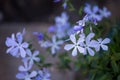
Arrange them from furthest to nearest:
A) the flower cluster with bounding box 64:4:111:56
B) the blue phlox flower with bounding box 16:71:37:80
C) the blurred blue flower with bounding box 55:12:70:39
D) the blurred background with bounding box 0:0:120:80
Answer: the blurred background with bounding box 0:0:120:80
the blurred blue flower with bounding box 55:12:70:39
the blue phlox flower with bounding box 16:71:37:80
the flower cluster with bounding box 64:4:111:56

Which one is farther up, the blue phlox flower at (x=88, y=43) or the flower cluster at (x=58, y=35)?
the flower cluster at (x=58, y=35)

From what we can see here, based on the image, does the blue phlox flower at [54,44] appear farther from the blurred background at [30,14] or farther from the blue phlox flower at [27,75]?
the blurred background at [30,14]

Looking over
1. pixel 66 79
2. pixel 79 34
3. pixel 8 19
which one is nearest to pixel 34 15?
pixel 8 19

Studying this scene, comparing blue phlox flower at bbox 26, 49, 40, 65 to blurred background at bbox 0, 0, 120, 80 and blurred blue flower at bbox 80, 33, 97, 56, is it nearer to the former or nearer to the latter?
blurred blue flower at bbox 80, 33, 97, 56

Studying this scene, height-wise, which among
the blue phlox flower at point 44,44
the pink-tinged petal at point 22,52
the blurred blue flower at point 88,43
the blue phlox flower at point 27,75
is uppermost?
the blue phlox flower at point 44,44

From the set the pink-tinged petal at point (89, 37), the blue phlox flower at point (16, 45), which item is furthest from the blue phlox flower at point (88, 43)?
the blue phlox flower at point (16, 45)

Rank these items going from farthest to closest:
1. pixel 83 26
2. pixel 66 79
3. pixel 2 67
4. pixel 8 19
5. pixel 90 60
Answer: pixel 8 19 < pixel 2 67 < pixel 66 79 < pixel 90 60 < pixel 83 26

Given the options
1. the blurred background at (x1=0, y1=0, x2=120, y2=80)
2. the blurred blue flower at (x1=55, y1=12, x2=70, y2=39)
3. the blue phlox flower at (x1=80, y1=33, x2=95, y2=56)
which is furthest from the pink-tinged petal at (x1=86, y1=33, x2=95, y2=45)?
the blurred background at (x1=0, y1=0, x2=120, y2=80)

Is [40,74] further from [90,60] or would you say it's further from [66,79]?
[66,79]
